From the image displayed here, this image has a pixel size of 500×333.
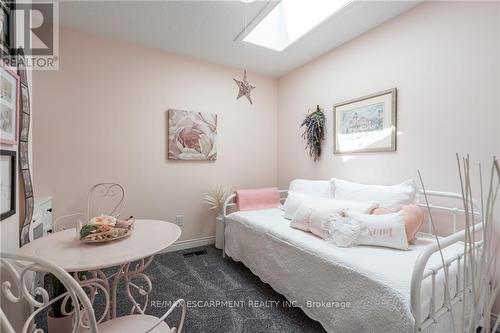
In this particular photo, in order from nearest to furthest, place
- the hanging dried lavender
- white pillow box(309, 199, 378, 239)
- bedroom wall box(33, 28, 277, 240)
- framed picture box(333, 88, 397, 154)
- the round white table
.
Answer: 1. the round white table
2. white pillow box(309, 199, 378, 239)
3. framed picture box(333, 88, 397, 154)
4. bedroom wall box(33, 28, 277, 240)
5. the hanging dried lavender

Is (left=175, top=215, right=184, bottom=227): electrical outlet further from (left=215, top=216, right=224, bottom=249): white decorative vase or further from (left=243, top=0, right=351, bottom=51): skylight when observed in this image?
(left=243, top=0, right=351, bottom=51): skylight

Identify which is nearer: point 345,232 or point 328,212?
point 345,232

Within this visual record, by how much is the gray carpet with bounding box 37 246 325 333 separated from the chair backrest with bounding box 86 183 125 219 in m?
0.74

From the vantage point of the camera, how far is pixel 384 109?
7.25ft

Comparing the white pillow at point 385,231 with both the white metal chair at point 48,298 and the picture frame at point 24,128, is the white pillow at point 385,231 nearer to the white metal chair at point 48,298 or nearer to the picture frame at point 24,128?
the white metal chair at point 48,298

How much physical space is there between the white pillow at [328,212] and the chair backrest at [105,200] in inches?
76.8

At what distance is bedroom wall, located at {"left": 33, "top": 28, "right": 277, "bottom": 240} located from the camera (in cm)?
232

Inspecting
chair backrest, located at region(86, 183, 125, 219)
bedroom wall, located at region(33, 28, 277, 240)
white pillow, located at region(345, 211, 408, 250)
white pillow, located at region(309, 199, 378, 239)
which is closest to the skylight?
bedroom wall, located at region(33, 28, 277, 240)

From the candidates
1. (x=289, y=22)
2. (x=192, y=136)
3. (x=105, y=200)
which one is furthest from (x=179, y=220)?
(x=289, y=22)

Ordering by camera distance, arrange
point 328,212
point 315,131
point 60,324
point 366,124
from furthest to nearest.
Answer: point 315,131 < point 366,124 < point 328,212 < point 60,324

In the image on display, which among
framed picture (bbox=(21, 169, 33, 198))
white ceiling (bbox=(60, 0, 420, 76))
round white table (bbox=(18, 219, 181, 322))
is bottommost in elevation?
round white table (bbox=(18, 219, 181, 322))

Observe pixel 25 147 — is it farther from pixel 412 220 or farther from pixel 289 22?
pixel 289 22

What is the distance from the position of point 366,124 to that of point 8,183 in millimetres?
2674

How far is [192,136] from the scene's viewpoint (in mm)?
2947
